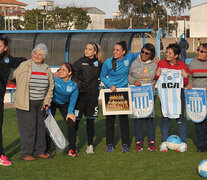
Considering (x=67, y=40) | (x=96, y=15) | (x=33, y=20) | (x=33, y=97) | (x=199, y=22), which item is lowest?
(x=33, y=97)

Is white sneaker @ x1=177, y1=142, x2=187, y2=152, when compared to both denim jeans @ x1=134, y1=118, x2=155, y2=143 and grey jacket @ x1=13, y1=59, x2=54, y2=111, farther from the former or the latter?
grey jacket @ x1=13, y1=59, x2=54, y2=111

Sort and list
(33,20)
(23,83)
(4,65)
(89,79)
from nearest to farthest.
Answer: (4,65) → (23,83) → (89,79) → (33,20)

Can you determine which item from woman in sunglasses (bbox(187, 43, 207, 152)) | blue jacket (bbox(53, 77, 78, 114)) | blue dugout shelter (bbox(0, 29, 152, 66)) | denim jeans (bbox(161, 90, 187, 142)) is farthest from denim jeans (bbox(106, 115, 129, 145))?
blue dugout shelter (bbox(0, 29, 152, 66))

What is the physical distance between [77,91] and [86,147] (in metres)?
1.40

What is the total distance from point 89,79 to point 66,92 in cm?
48

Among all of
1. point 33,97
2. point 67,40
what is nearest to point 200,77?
point 33,97

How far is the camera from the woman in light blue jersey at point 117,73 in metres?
7.52

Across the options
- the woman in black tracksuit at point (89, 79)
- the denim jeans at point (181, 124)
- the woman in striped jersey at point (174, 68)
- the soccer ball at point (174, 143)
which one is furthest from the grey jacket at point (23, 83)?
the soccer ball at point (174, 143)

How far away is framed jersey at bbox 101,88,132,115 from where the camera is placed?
25.0 ft

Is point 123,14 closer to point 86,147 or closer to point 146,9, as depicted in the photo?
point 146,9

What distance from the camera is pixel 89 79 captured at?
749cm

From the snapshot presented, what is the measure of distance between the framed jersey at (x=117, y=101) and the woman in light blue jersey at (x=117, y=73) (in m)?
0.11

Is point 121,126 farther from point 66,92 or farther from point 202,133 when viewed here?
point 202,133

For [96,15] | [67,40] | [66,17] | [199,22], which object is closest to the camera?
[67,40]
